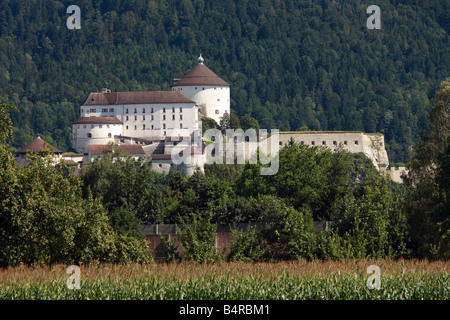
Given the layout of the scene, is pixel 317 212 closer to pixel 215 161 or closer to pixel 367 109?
pixel 215 161

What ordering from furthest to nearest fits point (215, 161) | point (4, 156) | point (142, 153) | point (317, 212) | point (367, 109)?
point (367, 109)
point (142, 153)
point (215, 161)
point (317, 212)
point (4, 156)

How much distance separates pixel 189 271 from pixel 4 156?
6712 mm

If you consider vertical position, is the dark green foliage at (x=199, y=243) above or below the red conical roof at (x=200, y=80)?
below

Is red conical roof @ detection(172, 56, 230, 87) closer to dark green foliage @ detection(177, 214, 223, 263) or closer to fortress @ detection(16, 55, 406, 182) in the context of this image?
fortress @ detection(16, 55, 406, 182)

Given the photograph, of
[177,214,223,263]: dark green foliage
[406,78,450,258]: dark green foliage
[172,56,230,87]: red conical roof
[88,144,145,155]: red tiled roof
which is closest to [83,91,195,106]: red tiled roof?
[172,56,230,87]: red conical roof

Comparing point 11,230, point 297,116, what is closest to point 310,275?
point 11,230

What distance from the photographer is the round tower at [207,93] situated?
113 meters

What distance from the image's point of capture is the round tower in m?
113

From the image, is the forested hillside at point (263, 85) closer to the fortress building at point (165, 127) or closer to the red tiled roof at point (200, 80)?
the red tiled roof at point (200, 80)

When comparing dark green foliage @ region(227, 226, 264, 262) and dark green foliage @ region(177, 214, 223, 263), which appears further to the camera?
dark green foliage @ region(227, 226, 264, 262)

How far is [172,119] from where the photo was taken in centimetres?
10656

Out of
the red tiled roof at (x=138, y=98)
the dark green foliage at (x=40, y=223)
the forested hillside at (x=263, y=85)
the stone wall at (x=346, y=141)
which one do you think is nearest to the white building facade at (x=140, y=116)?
the red tiled roof at (x=138, y=98)

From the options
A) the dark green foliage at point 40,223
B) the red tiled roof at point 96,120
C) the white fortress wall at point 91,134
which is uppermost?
the red tiled roof at point 96,120

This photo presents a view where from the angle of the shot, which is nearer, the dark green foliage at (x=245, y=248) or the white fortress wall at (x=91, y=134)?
the dark green foliage at (x=245, y=248)
